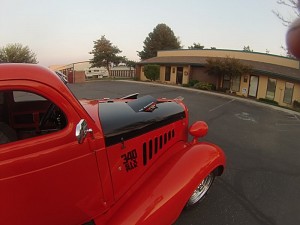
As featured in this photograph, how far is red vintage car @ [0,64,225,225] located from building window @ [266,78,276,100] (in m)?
18.3

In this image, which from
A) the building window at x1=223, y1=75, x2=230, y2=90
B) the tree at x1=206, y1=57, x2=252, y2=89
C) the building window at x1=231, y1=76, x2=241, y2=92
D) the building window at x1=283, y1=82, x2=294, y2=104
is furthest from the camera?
the building window at x1=223, y1=75, x2=230, y2=90

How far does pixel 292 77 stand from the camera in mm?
18281

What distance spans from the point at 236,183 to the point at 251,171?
730 millimetres

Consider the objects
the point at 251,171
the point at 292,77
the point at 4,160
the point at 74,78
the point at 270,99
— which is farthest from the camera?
the point at 74,78

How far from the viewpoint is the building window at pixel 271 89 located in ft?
65.9

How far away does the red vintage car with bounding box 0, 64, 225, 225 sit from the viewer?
6.95 feet

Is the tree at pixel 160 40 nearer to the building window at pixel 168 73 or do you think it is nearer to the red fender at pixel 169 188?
the building window at pixel 168 73

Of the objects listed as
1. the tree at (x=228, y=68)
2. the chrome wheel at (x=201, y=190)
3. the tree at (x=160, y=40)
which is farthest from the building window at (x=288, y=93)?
the tree at (x=160, y=40)

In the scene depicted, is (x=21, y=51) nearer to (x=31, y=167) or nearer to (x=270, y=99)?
(x=270, y=99)

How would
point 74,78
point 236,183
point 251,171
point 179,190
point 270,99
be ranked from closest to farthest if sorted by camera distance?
point 179,190
point 236,183
point 251,171
point 270,99
point 74,78

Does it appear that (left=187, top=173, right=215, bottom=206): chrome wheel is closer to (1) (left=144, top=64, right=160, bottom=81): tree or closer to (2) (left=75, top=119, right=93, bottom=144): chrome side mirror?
(2) (left=75, top=119, right=93, bottom=144): chrome side mirror

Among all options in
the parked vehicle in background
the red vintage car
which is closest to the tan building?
the parked vehicle in background

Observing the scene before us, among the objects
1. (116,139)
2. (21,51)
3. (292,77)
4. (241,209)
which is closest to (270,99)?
(292,77)

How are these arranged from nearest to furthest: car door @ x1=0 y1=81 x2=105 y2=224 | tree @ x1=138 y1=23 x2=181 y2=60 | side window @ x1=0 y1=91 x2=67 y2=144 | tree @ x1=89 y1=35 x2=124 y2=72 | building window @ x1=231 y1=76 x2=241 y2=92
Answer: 1. car door @ x1=0 y1=81 x2=105 y2=224
2. side window @ x1=0 y1=91 x2=67 y2=144
3. building window @ x1=231 y1=76 x2=241 y2=92
4. tree @ x1=89 y1=35 x2=124 y2=72
5. tree @ x1=138 y1=23 x2=181 y2=60
